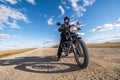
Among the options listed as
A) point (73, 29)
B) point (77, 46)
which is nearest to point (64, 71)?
point (77, 46)

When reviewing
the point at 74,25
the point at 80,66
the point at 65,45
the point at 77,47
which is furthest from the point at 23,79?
the point at 74,25

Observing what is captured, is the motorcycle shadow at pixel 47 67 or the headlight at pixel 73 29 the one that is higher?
the headlight at pixel 73 29

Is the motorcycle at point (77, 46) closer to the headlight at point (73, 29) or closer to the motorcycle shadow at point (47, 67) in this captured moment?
the headlight at point (73, 29)

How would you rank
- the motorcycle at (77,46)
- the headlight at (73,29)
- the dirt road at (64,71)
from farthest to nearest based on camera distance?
the headlight at (73,29), the motorcycle at (77,46), the dirt road at (64,71)

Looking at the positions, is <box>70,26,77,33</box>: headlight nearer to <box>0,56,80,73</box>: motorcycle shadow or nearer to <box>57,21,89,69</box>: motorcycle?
<box>57,21,89,69</box>: motorcycle

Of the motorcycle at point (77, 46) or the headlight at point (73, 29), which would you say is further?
the headlight at point (73, 29)

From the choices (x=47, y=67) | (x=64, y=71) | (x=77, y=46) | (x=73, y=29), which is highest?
(x=73, y=29)

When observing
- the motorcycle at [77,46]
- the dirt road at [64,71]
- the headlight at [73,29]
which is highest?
the headlight at [73,29]

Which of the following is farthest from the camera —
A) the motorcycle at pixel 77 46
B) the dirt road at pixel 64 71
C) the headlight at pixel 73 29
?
the headlight at pixel 73 29

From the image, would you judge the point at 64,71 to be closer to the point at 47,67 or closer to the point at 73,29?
the point at 47,67

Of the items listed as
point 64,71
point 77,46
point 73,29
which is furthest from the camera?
point 73,29

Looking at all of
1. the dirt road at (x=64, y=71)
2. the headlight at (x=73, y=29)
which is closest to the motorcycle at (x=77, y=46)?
the headlight at (x=73, y=29)

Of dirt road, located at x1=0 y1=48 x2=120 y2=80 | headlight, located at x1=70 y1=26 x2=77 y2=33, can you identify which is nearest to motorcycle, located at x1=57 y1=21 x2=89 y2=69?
headlight, located at x1=70 y1=26 x2=77 y2=33

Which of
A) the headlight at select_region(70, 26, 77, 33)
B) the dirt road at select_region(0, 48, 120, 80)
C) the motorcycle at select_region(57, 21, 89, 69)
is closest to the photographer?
the dirt road at select_region(0, 48, 120, 80)
